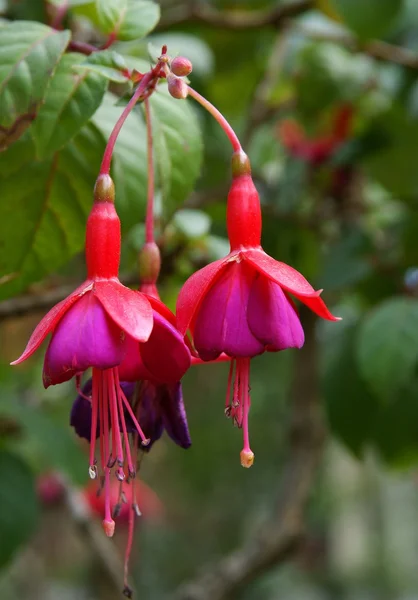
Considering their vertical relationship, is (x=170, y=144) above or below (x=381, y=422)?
above

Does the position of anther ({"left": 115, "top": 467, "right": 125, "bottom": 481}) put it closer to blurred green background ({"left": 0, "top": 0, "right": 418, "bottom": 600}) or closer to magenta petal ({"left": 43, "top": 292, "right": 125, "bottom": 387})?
magenta petal ({"left": 43, "top": 292, "right": 125, "bottom": 387})

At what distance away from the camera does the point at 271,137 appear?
1.65 metres

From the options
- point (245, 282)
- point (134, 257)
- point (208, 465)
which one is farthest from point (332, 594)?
point (245, 282)

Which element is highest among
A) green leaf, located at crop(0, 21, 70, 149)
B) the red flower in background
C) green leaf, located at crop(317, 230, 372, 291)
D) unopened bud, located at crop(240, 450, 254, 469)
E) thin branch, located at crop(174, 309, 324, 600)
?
green leaf, located at crop(0, 21, 70, 149)

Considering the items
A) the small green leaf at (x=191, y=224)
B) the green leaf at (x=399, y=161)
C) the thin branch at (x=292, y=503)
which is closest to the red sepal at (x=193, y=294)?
the small green leaf at (x=191, y=224)

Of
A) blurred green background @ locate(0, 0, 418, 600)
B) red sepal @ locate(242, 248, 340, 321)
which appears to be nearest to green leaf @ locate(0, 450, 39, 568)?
blurred green background @ locate(0, 0, 418, 600)

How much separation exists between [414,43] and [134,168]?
965 millimetres

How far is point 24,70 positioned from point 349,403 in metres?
0.76

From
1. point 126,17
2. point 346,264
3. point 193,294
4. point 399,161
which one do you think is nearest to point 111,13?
point 126,17

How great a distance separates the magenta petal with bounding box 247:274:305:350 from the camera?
447mm

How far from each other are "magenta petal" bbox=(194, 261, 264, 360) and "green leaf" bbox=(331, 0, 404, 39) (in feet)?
2.34

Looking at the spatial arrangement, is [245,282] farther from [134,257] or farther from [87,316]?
[134,257]

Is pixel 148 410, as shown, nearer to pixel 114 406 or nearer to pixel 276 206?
pixel 114 406

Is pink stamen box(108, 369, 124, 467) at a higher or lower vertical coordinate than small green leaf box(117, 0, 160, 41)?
lower
